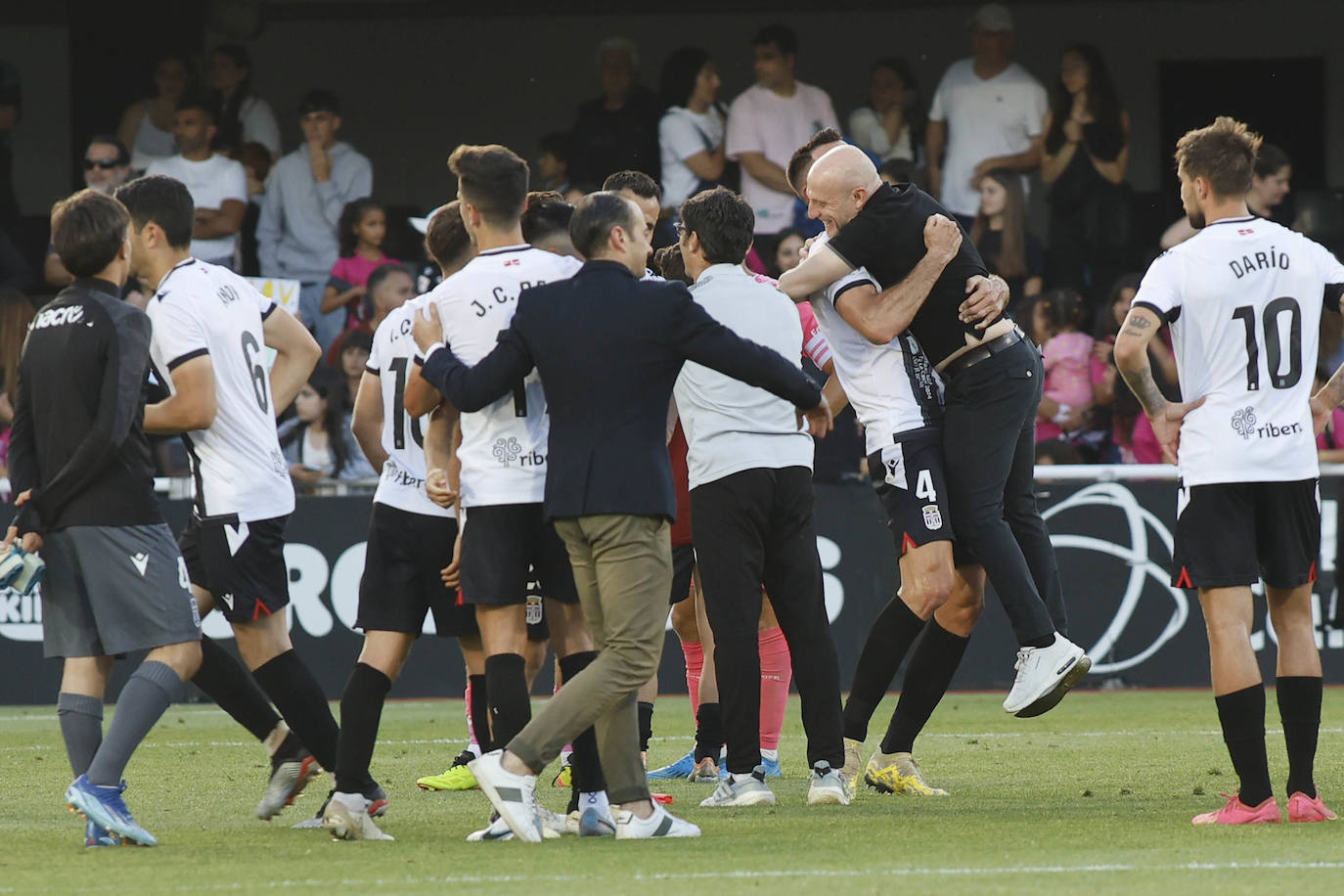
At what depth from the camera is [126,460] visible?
604 cm

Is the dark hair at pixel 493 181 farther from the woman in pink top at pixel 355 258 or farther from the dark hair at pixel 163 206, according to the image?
the woman in pink top at pixel 355 258

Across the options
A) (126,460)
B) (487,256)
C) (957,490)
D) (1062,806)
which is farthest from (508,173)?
(1062,806)

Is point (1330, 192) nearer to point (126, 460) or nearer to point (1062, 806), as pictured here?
point (1062, 806)

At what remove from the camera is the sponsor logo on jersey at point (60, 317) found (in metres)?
5.99

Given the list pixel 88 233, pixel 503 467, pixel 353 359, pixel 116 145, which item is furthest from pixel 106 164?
pixel 503 467

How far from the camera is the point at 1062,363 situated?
13578 millimetres

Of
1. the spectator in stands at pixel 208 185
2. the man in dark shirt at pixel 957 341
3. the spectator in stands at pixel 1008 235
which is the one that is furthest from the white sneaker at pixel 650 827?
the spectator in stands at pixel 208 185

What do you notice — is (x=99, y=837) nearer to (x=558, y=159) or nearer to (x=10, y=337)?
(x=10, y=337)

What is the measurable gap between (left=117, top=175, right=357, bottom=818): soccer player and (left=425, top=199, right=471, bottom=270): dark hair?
68 centimetres

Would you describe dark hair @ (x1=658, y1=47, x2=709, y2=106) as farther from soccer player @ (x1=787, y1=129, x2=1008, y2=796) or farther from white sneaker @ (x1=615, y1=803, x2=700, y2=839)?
white sneaker @ (x1=615, y1=803, x2=700, y2=839)

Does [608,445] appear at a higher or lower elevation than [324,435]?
lower

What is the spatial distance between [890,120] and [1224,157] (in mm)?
9255

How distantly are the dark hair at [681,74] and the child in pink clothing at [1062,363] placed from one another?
11.6 ft

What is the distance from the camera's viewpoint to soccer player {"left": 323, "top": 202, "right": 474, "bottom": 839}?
6.08 meters
